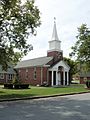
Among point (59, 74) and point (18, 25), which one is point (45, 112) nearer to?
point (18, 25)

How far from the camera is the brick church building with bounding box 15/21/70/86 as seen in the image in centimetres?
5103

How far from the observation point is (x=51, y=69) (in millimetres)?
50688

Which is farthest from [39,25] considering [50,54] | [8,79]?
[8,79]

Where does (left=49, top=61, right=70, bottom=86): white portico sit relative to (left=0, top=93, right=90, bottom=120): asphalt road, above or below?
above

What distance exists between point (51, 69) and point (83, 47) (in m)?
7.31

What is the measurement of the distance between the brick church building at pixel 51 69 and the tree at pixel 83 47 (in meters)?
3.93

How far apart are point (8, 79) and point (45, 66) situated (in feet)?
41.5

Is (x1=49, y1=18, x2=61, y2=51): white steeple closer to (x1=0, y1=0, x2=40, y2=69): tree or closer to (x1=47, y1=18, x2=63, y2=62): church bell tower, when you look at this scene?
(x1=47, y1=18, x2=63, y2=62): church bell tower

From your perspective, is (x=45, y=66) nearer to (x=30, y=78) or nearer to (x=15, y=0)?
(x=30, y=78)

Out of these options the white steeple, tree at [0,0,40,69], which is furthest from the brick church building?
tree at [0,0,40,69]

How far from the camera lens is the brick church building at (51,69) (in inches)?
2009

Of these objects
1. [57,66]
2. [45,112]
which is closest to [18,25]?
[45,112]

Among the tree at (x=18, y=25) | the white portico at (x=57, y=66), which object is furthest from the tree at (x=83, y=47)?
the tree at (x=18, y=25)

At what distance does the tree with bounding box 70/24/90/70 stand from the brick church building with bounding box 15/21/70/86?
3935 mm
